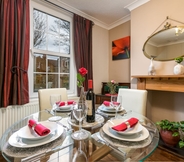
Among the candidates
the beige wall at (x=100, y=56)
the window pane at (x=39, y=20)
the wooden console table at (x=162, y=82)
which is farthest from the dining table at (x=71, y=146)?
Answer: the beige wall at (x=100, y=56)

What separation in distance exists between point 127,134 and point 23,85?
1.72 metres

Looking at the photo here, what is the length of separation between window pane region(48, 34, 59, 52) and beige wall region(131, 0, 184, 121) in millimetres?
1576

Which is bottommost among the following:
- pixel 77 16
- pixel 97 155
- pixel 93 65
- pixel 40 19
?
pixel 97 155

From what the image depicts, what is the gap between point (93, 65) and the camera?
296cm

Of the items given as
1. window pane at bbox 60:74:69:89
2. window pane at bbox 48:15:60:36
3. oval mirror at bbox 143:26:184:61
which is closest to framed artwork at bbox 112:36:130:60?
oval mirror at bbox 143:26:184:61

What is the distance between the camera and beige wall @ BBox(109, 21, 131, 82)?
9.19 ft

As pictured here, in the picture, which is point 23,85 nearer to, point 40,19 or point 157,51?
point 40,19

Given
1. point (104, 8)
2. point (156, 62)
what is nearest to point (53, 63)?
point (104, 8)

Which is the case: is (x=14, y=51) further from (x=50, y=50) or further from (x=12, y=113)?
(x=12, y=113)

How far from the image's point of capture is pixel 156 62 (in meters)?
2.06

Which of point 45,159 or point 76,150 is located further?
point 76,150

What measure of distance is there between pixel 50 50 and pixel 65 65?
1.42 ft

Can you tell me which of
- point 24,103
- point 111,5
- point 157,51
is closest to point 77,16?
point 111,5

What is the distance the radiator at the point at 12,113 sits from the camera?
165 cm
